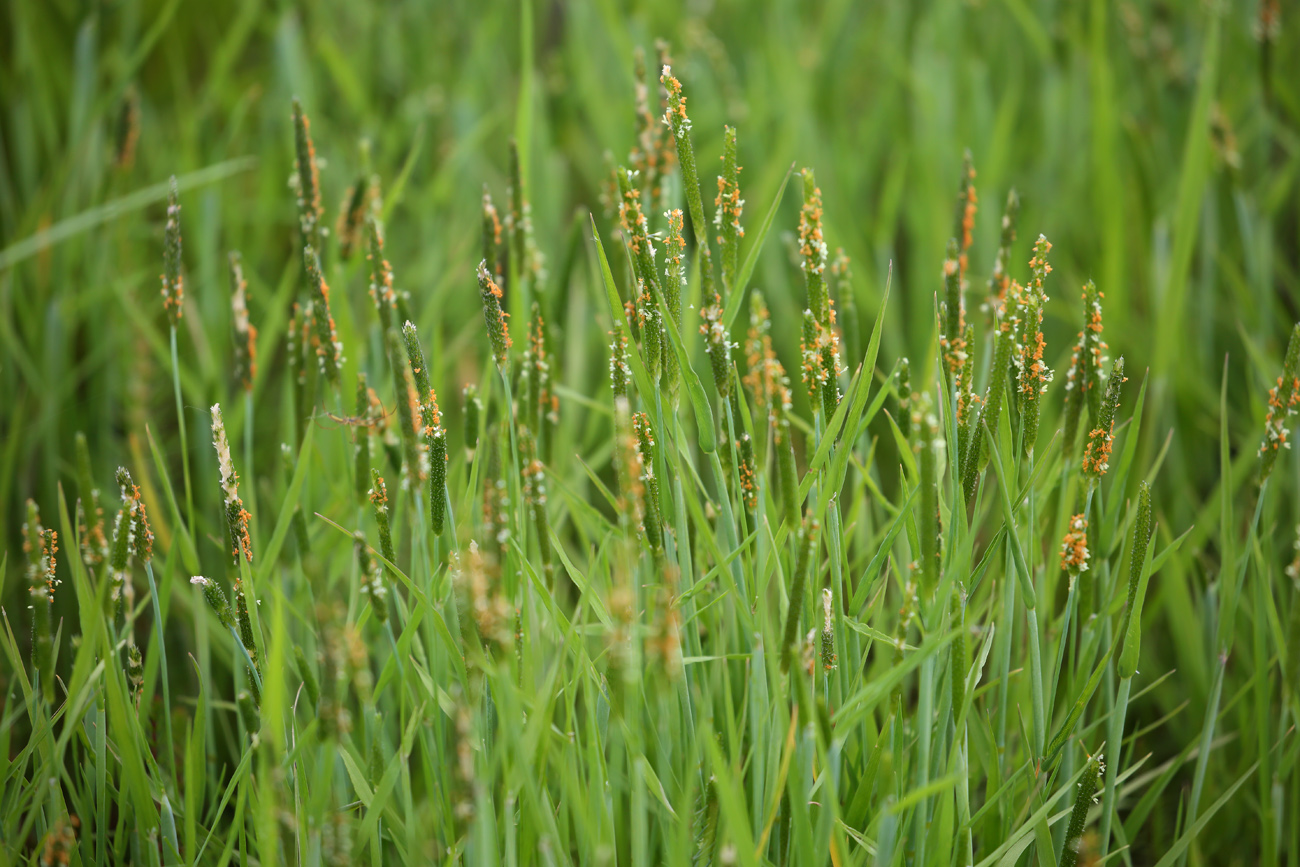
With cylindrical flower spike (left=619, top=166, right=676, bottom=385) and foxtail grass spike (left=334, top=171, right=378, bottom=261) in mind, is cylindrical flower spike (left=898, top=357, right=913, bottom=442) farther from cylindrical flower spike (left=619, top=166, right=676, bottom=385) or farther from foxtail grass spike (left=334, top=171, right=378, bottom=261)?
foxtail grass spike (left=334, top=171, right=378, bottom=261)

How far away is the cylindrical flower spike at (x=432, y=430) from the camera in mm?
655

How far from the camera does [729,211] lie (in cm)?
70

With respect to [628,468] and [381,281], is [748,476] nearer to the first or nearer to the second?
[628,468]

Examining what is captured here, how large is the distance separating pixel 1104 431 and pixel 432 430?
494 mm

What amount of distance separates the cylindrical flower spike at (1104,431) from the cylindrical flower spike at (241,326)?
75 cm

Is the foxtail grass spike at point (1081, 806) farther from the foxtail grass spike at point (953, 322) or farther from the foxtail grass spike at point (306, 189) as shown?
the foxtail grass spike at point (306, 189)

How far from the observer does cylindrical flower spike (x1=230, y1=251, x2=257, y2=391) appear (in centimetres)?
87

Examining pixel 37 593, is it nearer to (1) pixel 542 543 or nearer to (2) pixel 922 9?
(1) pixel 542 543

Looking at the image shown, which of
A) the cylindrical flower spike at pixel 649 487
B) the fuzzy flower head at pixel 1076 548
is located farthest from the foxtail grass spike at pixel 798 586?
the fuzzy flower head at pixel 1076 548

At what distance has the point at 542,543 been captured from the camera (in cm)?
75

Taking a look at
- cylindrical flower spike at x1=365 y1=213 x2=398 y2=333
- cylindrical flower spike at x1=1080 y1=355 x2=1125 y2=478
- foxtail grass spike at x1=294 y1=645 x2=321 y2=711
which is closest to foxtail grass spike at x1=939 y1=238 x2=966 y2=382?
cylindrical flower spike at x1=1080 y1=355 x2=1125 y2=478

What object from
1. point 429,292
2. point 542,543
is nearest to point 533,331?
point 542,543

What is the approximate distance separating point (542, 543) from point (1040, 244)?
1.43 ft

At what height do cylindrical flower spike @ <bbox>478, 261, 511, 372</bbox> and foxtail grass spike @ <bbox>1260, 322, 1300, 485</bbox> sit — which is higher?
cylindrical flower spike @ <bbox>478, 261, 511, 372</bbox>
